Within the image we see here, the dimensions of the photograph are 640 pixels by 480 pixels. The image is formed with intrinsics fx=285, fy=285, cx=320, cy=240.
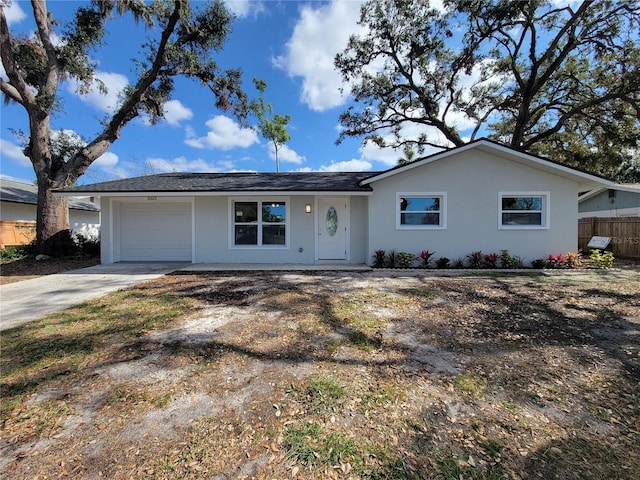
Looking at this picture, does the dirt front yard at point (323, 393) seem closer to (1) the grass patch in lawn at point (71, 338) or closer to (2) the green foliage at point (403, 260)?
(1) the grass patch in lawn at point (71, 338)

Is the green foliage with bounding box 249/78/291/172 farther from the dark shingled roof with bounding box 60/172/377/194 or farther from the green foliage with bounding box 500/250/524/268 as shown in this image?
the green foliage with bounding box 500/250/524/268

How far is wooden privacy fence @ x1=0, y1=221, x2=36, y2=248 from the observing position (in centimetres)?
1380

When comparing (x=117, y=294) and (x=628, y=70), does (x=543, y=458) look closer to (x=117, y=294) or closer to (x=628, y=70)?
(x=117, y=294)

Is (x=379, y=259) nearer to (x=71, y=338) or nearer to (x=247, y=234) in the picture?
(x=247, y=234)

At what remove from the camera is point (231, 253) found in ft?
31.9

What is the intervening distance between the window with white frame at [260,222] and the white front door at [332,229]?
125 cm

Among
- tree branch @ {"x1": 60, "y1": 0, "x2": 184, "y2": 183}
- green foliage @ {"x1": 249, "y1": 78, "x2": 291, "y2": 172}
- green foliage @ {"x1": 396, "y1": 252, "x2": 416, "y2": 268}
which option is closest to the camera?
green foliage @ {"x1": 396, "y1": 252, "x2": 416, "y2": 268}

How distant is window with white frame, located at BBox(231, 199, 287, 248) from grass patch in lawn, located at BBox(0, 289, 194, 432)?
4.32 meters

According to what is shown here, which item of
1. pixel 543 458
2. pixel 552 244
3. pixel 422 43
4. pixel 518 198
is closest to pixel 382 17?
pixel 422 43

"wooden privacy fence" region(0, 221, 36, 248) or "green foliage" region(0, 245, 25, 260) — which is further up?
"wooden privacy fence" region(0, 221, 36, 248)

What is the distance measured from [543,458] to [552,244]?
918 cm

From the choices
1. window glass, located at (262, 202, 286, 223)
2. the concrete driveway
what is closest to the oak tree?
the concrete driveway

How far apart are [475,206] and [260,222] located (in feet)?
22.9

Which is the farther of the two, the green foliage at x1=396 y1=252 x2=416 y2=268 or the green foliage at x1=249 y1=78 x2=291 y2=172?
the green foliage at x1=249 y1=78 x2=291 y2=172
